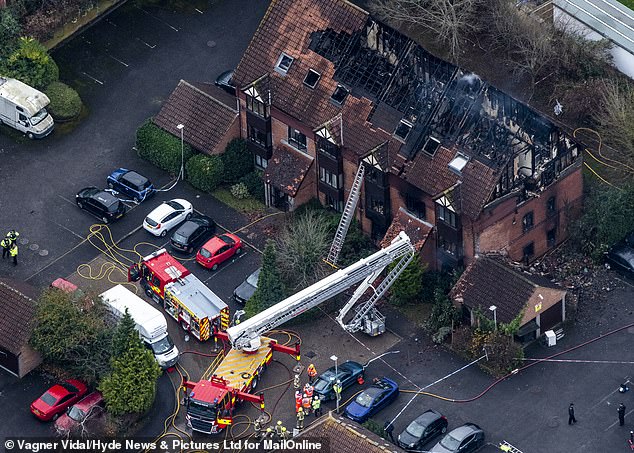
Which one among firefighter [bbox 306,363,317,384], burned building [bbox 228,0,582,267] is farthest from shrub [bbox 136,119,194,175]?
firefighter [bbox 306,363,317,384]

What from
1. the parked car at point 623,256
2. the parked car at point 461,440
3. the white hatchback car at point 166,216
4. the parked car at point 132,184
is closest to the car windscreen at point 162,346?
the white hatchback car at point 166,216

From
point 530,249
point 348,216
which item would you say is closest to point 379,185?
point 348,216

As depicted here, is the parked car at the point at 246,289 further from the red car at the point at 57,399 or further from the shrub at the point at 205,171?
the red car at the point at 57,399

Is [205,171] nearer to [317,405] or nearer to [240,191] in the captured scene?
[240,191]

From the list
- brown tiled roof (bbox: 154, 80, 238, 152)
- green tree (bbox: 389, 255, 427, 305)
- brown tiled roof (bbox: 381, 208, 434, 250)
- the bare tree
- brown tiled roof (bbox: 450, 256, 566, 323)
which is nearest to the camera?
brown tiled roof (bbox: 450, 256, 566, 323)

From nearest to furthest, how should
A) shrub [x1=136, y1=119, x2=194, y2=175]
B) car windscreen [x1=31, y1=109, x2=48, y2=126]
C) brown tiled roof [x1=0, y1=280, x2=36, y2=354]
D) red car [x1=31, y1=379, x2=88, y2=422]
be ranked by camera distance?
red car [x1=31, y1=379, x2=88, y2=422]
brown tiled roof [x1=0, y1=280, x2=36, y2=354]
shrub [x1=136, y1=119, x2=194, y2=175]
car windscreen [x1=31, y1=109, x2=48, y2=126]

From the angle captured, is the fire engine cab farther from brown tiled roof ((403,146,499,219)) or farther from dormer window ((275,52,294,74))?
brown tiled roof ((403,146,499,219))
